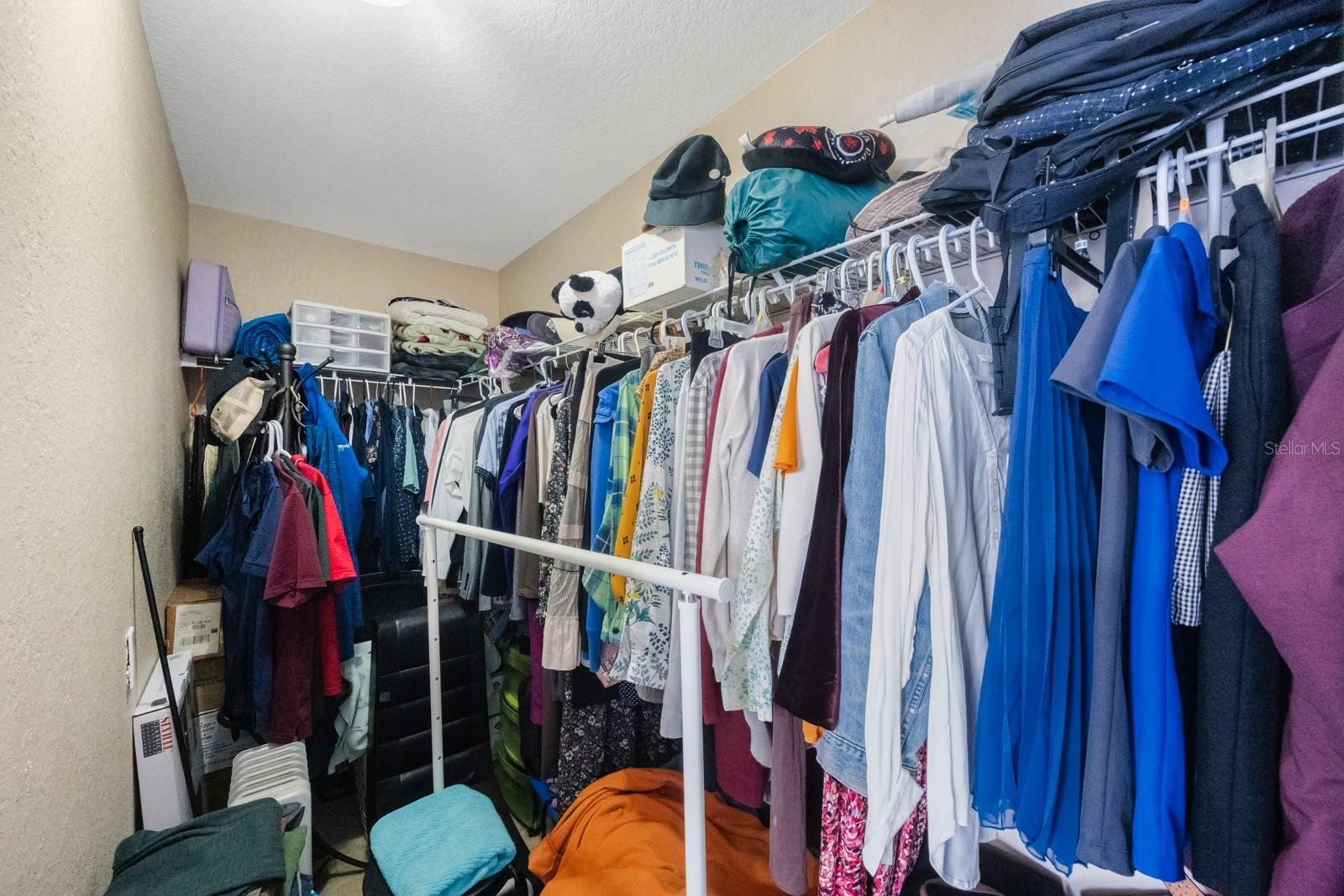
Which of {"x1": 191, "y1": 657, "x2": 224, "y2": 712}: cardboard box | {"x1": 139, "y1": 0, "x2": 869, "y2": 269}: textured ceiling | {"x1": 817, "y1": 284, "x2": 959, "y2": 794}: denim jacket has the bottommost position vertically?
{"x1": 191, "y1": 657, "x2": 224, "y2": 712}: cardboard box

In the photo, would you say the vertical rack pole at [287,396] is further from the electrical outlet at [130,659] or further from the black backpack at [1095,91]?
the black backpack at [1095,91]

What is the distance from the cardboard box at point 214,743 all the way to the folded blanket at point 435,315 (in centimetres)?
179

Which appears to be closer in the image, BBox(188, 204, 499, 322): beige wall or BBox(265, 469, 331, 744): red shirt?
BBox(265, 469, 331, 744): red shirt

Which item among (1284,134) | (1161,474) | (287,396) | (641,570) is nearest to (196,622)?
(287,396)

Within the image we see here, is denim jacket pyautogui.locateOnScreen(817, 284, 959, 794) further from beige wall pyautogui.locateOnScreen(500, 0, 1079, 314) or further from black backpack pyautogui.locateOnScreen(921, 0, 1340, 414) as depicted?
beige wall pyautogui.locateOnScreen(500, 0, 1079, 314)

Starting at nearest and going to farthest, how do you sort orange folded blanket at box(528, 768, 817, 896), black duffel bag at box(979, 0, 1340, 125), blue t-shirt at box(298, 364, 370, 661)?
black duffel bag at box(979, 0, 1340, 125) < orange folded blanket at box(528, 768, 817, 896) < blue t-shirt at box(298, 364, 370, 661)

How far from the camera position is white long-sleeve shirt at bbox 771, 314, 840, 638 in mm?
890

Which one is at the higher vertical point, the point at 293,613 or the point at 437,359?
the point at 437,359

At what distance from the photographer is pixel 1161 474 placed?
63 centimetres

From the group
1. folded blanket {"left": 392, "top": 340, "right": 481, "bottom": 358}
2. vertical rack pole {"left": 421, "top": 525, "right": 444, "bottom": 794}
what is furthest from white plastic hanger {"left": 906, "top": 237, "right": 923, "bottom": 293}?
folded blanket {"left": 392, "top": 340, "right": 481, "bottom": 358}

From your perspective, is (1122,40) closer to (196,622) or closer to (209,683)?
(196,622)

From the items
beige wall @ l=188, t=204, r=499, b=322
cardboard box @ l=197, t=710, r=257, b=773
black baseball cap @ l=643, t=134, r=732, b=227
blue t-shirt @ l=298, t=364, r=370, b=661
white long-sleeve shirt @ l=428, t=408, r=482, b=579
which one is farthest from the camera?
beige wall @ l=188, t=204, r=499, b=322

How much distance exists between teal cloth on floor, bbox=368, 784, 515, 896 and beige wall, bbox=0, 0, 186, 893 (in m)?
0.50

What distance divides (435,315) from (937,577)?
2.73m
